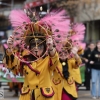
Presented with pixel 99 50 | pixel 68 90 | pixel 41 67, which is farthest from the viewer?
pixel 99 50

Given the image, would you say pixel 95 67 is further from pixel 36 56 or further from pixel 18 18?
pixel 36 56

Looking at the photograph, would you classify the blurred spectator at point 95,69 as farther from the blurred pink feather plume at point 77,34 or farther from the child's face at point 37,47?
the child's face at point 37,47

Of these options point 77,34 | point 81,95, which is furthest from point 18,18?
point 81,95

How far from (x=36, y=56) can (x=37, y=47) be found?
0.12 metres

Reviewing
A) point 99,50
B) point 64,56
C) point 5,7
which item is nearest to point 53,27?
point 64,56

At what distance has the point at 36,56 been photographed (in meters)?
5.41

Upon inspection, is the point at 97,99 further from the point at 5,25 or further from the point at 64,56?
the point at 5,25

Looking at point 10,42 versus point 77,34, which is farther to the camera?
point 77,34

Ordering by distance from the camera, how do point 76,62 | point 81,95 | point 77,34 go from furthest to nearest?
point 81,95 < point 77,34 < point 76,62

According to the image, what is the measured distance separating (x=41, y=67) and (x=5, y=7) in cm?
3978

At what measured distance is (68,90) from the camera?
787 centimetres

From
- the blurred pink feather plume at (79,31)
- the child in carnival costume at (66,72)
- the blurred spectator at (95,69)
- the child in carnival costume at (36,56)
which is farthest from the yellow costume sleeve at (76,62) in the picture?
the blurred spectator at (95,69)

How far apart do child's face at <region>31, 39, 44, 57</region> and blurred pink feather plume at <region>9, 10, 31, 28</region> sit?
31cm

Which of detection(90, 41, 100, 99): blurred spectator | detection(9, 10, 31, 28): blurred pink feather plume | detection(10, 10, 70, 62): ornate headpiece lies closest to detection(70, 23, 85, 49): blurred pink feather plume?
detection(10, 10, 70, 62): ornate headpiece
